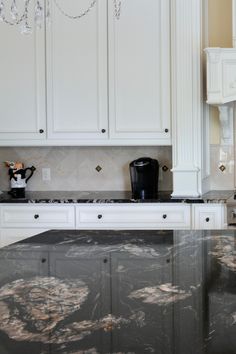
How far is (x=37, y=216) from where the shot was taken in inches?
138

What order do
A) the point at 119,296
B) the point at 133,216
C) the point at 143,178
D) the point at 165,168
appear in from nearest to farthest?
the point at 119,296, the point at 133,216, the point at 143,178, the point at 165,168

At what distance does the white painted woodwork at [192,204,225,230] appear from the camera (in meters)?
3.29

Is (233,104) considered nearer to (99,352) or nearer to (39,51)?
(39,51)

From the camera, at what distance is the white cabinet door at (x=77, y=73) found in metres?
3.65

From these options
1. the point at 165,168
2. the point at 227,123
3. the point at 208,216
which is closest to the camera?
the point at 208,216

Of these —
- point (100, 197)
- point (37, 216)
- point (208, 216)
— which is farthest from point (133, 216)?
point (37, 216)

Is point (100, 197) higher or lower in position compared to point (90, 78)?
lower

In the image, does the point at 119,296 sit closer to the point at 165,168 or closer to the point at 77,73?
the point at 77,73

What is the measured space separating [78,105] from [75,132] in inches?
7.6

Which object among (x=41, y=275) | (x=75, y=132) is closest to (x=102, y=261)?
(x=41, y=275)

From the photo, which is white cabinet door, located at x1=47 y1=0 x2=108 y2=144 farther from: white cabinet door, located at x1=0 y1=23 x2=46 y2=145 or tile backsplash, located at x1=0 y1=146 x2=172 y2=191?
tile backsplash, located at x1=0 y1=146 x2=172 y2=191

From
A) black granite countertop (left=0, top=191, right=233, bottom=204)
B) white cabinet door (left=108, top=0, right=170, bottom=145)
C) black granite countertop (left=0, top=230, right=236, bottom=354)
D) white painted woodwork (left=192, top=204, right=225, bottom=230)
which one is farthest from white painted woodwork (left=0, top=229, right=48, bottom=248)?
black granite countertop (left=0, top=230, right=236, bottom=354)

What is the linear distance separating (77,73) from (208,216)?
136 cm

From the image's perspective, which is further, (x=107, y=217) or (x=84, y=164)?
(x=84, y=164)
